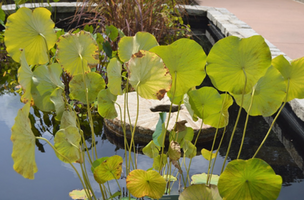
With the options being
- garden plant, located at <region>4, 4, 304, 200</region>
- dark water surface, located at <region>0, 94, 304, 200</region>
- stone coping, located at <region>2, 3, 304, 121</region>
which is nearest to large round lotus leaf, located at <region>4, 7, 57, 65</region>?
garden plant, located at <region>4, 4, 304, 200</region>

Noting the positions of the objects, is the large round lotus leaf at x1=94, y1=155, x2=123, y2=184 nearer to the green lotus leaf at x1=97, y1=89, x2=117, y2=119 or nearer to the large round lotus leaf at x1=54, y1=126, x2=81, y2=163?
the large round lotus leaf at x1=54, y1=126, x2=81, y2=163

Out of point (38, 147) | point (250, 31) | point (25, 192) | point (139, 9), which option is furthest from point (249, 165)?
point (250, 31)

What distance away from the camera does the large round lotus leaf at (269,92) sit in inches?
28.7

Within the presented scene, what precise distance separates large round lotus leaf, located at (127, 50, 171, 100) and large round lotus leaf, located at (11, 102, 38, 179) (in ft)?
0.70

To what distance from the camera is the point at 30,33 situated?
756 mm

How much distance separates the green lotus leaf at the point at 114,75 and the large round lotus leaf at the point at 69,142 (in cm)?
14

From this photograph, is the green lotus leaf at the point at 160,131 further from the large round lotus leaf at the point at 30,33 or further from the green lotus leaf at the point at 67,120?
the large round lotus leaf at the point at 30,33

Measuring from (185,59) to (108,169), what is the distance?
306 millimetres

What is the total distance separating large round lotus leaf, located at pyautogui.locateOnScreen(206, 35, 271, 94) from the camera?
2.17 feet

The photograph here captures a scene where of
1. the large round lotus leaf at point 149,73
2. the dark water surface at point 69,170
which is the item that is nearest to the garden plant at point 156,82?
the large round lotus leaf at point 149,73

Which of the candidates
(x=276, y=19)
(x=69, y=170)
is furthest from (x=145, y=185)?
(x=276, y=19)

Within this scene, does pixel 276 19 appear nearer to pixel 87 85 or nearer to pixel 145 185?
pixel 87 85

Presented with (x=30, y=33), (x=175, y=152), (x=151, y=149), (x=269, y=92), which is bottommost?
(x=151, y=149)

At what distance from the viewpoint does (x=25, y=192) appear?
5.17ft
